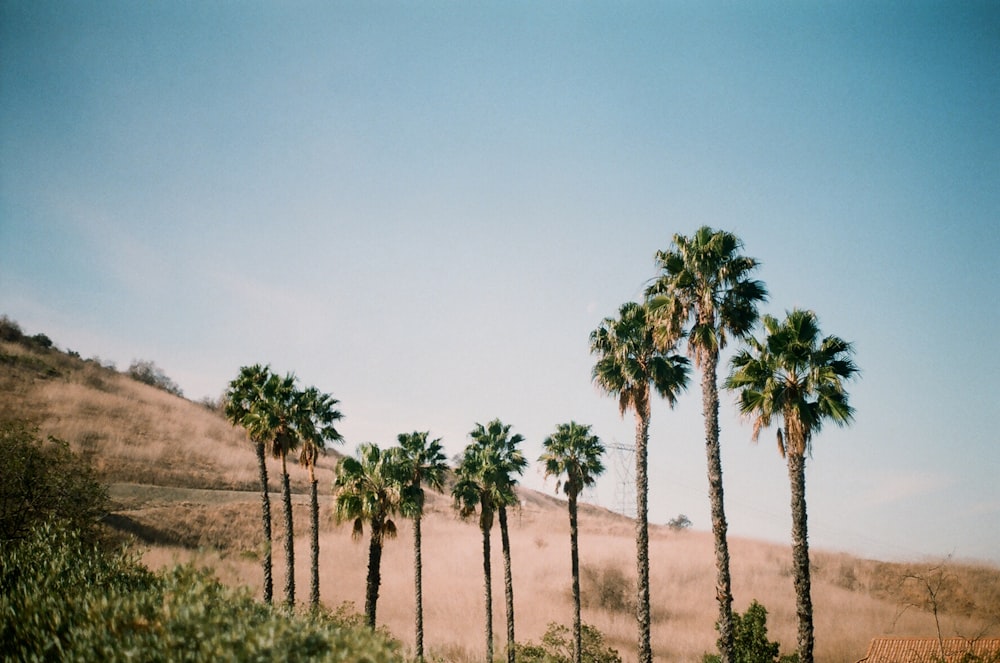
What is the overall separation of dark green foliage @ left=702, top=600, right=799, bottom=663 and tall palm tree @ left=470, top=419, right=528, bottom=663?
10931mm

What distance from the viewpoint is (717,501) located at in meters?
19.4

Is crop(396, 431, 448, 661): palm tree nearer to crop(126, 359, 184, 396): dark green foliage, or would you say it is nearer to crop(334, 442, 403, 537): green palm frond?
crop(334, 442, 403, 537): green palm frond

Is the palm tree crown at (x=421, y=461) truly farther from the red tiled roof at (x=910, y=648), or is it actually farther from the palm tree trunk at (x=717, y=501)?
the red tiled roof at (x=910, y=648)

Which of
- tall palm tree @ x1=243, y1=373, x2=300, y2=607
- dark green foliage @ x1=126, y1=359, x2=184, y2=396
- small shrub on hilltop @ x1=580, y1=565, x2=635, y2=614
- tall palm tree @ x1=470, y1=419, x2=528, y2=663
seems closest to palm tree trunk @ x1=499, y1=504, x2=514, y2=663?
tall palm tree @ x1=470, y1=419, x2=528, y2=663

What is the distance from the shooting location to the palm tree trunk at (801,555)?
17203 mm

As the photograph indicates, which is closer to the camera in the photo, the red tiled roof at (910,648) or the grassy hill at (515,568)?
the red tiled roof at (910,648)

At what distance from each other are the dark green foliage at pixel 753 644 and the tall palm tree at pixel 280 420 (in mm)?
24636

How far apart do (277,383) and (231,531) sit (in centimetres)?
4224

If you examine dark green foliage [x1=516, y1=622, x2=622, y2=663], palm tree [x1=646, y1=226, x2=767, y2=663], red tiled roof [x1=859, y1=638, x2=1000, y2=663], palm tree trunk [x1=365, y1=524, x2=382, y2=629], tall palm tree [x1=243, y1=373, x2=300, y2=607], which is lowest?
red tiled roof [x1=859, y1=638, x2=1000, y2=663]

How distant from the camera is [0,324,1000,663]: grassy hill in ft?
144

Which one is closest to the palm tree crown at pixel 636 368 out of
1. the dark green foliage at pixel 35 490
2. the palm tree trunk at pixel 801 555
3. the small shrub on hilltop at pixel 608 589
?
the palm tree trunk at pixel 801 555

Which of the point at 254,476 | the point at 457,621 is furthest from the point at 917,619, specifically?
the point at 254,476

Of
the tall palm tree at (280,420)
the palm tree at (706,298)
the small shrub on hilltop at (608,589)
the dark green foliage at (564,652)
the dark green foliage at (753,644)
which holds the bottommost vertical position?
the small shrub on hilltop at (608,589)

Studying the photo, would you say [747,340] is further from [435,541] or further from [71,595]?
[435,541]
